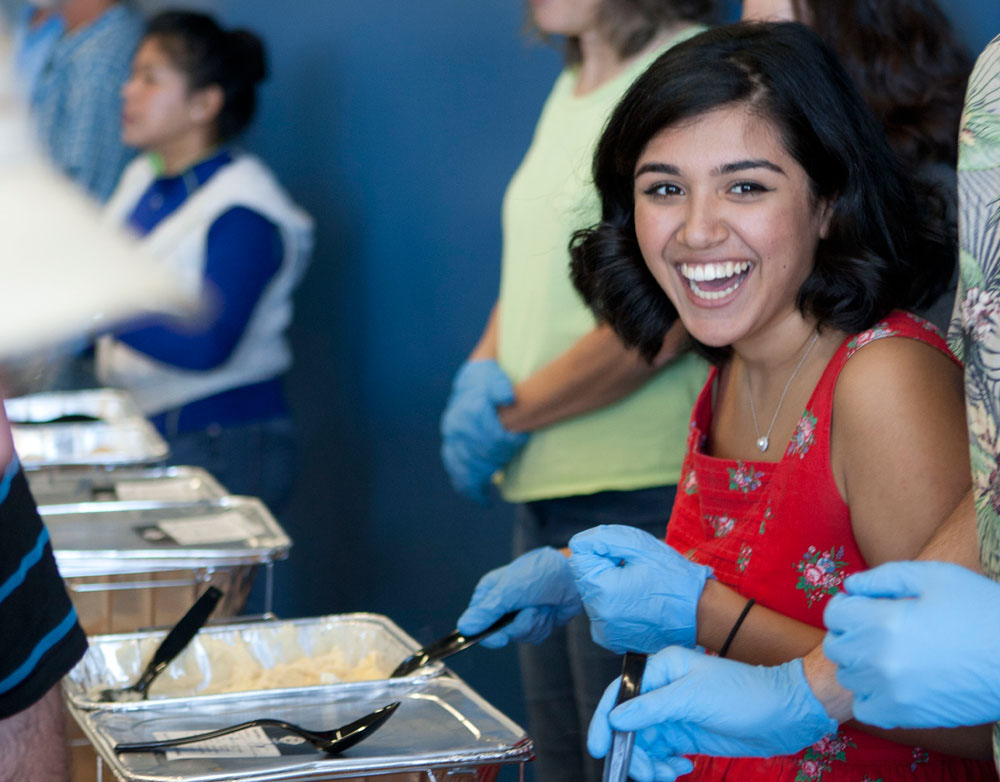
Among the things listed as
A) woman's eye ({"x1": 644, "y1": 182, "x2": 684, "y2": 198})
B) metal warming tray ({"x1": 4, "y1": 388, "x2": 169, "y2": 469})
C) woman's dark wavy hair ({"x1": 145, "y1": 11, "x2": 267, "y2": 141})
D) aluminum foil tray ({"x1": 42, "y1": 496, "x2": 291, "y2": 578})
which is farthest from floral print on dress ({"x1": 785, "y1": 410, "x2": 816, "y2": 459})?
woman's dark wavy hair ({"x1": 145, "y1": 11, "x2": 267, "y2": 141})

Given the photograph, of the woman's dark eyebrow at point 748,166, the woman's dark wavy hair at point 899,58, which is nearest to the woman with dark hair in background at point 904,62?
the woman's dark wavy hair at point 899,58

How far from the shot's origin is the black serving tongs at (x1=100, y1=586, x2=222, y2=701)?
1.16 m

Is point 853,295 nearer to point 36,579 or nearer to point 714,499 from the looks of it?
point 714,499

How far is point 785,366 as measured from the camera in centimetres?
113

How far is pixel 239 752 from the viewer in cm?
99

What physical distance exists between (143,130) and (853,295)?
200cm

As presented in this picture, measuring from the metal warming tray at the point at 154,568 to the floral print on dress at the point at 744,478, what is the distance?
0.58 metres

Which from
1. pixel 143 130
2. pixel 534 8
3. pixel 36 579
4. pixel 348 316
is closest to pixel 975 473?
pixel 36 579

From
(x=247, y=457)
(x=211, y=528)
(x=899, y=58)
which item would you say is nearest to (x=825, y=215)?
(x=899, y=58)

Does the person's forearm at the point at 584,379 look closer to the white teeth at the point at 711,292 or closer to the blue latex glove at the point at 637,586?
the white teeth at the point at 711,292

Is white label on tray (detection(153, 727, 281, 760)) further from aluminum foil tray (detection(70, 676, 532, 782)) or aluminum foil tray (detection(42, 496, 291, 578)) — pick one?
aluminum foil tray (detection(42, 496, 291, 578))

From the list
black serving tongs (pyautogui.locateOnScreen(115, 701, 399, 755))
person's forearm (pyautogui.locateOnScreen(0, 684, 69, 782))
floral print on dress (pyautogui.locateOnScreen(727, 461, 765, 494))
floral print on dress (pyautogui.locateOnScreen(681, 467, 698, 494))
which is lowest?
black serving tongs (pyautogui.locateOnScreen(115, 701, 399, 755))

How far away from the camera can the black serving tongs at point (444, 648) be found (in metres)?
1.17

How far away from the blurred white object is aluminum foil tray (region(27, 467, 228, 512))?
1.31m
